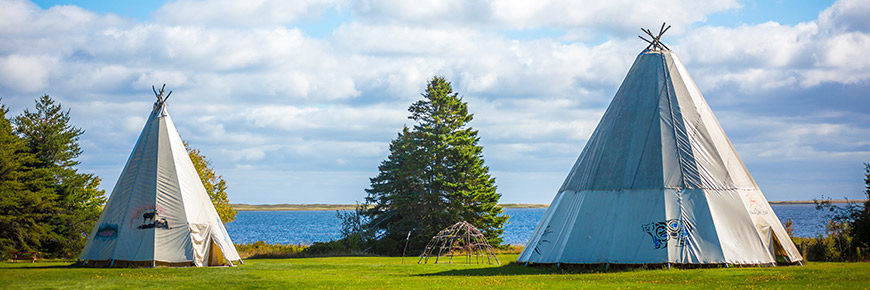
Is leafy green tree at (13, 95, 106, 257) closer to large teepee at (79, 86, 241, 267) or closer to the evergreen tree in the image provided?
the evergreen tree

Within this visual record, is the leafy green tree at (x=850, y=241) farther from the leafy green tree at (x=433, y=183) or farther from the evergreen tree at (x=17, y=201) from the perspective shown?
the evergreen tree at (x=17, y=201)

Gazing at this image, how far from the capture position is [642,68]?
97.8ft

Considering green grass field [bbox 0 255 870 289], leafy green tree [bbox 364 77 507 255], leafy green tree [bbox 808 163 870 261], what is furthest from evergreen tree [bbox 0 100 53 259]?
leafy green tree [bbox 808 163 870 261]

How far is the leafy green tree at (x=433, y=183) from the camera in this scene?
2077 inches

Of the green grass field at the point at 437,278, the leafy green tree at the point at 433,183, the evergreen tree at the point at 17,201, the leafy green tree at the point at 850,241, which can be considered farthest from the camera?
the leafy green tree at the point at 433,183

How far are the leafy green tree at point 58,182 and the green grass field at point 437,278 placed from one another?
15.8 m

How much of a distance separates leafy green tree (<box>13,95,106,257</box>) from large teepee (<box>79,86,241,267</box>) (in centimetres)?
1286

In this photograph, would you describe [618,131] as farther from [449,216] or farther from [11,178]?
Result: [11,178]

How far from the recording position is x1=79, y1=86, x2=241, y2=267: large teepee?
3228 centimetres

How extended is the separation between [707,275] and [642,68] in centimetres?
1015

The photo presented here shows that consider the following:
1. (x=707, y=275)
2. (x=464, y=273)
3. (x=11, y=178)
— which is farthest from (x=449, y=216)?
(x=707, y=275)

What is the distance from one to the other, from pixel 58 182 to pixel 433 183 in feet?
81.8

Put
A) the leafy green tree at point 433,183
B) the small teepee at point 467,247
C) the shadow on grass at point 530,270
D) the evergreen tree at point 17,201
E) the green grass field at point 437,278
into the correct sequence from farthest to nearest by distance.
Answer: the leafy green tree at point 433,183
the evergreen tree at point 17,201
the small teepee at point 467,247
the shadow on grass at point 530,270
the green grass field at point 437,278

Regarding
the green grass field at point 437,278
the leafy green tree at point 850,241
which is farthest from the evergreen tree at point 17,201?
the leafy green tree at point 850,241
